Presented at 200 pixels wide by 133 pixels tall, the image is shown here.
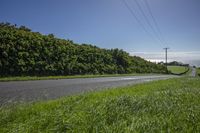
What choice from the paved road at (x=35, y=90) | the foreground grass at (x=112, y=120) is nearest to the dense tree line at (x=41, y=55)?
the paved road at (x=35, y=90)

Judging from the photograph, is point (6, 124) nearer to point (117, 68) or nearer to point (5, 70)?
point (5, 70)

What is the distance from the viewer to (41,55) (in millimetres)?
27078

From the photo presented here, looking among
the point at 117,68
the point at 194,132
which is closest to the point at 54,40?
the point at 117,68

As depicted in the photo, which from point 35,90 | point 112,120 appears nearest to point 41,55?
point 35,90

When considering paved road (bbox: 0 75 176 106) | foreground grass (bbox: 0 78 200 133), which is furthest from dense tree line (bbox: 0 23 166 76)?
foreground grass (bbox: 0 78 200 133)

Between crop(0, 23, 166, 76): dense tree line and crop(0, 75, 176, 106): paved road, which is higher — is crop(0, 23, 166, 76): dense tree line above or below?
above

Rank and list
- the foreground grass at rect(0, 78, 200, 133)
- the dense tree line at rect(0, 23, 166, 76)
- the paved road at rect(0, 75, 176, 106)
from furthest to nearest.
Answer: the dense tree line at rect(0, 23, 166, 76) < the paved road at rect(0, 75, 176, 106) < the foreground grass at rect(0, 78, 200, 133)

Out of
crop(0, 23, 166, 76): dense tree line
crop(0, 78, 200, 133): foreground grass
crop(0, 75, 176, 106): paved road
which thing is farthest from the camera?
crop(0, 23, 166, 76): dense tree line

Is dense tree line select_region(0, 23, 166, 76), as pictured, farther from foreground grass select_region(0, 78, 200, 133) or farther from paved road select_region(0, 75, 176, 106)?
foreground grass select_region(0, 78, 200, 133)

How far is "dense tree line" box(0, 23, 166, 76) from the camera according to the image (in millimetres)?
23089

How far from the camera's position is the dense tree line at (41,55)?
2309 centimetres

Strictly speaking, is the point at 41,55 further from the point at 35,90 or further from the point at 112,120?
the point at 112,120

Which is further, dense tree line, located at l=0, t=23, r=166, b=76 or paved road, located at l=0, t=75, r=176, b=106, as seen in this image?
dense tree line, located at l=0, t=23, r=166, b=76

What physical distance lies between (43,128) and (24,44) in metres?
22.1
